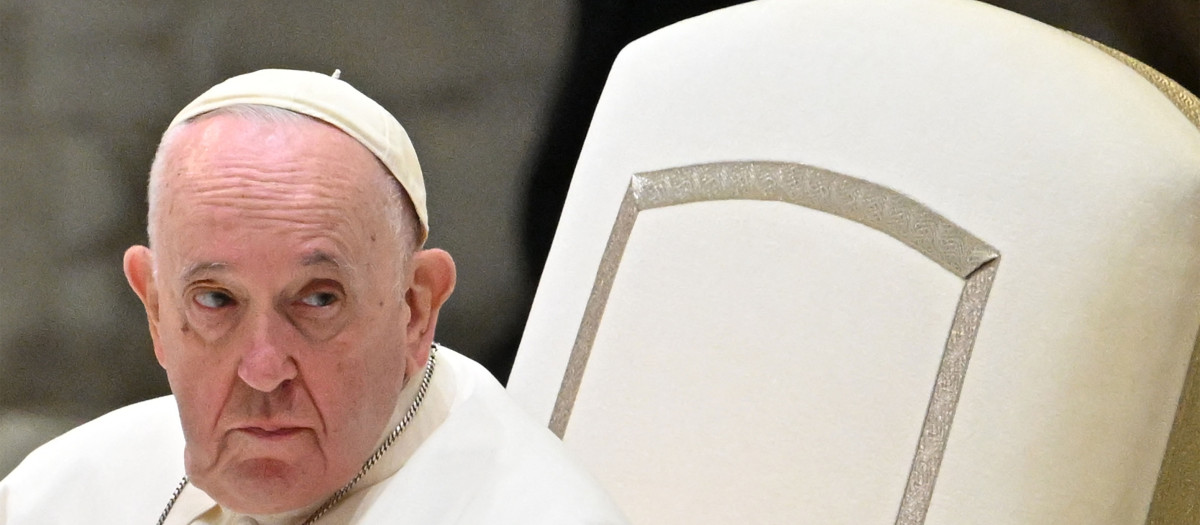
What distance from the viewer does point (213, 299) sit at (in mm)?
1344

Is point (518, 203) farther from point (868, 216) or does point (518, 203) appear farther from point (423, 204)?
point (423, 204)

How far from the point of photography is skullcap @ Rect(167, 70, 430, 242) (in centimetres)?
137

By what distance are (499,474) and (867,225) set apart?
2.13 ft

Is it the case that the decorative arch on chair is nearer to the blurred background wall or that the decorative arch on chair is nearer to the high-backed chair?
the high-backed chair

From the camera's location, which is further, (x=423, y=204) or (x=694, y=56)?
(x=694, y=56)

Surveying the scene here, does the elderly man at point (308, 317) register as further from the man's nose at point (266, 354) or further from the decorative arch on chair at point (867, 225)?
the decorative arch on chair at point (867, 225)

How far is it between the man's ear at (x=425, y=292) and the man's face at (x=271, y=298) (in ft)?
0.20

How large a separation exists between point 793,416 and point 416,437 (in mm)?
571

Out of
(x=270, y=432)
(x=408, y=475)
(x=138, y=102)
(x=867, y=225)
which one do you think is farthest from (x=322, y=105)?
(x=138, y=102)

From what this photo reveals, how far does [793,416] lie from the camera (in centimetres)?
187

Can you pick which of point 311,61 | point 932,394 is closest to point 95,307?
point 311,61

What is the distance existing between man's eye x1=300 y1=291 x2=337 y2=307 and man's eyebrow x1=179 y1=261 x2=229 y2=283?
0.28 feet

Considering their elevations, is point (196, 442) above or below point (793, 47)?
below

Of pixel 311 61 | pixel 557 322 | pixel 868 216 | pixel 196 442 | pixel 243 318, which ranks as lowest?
pixel 196 442
